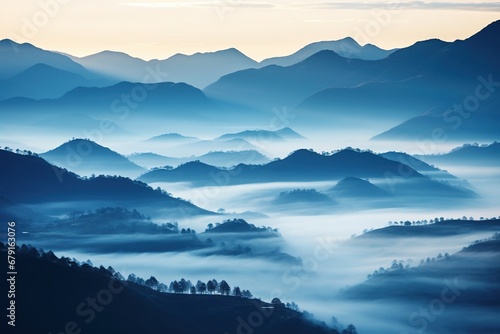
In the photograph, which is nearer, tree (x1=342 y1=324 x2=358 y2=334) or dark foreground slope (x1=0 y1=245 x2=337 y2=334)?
dark foreground slope (x1=0 y1=245 x2=337 y2=334)

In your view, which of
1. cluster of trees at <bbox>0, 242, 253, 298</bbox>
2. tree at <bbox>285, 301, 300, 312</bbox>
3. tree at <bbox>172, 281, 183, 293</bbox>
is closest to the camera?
cluster of trees at <bbox>0, 242, 253, 298</bbox>

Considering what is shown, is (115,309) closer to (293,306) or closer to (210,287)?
(210,287)

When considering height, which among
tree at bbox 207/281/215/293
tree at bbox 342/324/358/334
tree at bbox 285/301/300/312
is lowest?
tree at bbox 342/324/358/334

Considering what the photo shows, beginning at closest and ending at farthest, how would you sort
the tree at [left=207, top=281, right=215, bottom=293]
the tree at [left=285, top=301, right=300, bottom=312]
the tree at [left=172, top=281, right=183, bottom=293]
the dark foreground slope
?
the dark foreground slope < the tree at [left=207, top=281, right=215, bottom=293] < the tree at [left=285, top=301, right=300, bottom=312] < the tree at [left=172, top=281, right=183, bottom=293]

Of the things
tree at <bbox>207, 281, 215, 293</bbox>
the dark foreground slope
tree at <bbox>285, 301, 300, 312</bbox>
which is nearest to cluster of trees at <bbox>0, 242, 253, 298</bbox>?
Answer: tree at <bbox>207, 281, 215, 293</bbox>

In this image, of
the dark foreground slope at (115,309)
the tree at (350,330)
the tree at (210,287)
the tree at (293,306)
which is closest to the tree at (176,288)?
the tree at (210,287)

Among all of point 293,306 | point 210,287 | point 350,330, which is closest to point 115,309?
point 210,287

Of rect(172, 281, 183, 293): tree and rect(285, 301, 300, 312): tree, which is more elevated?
rect(172, 281, 183, 293): tree

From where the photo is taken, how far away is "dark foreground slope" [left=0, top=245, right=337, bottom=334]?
460ft

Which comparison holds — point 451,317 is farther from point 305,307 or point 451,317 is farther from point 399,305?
point 305,307

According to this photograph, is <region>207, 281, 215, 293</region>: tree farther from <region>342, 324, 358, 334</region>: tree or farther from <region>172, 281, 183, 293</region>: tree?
<region>342, 324, 358, 334</region>: tree

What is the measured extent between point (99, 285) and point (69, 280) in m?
4.79

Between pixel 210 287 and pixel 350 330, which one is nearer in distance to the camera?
pixel 350 330

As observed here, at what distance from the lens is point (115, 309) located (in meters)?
146
